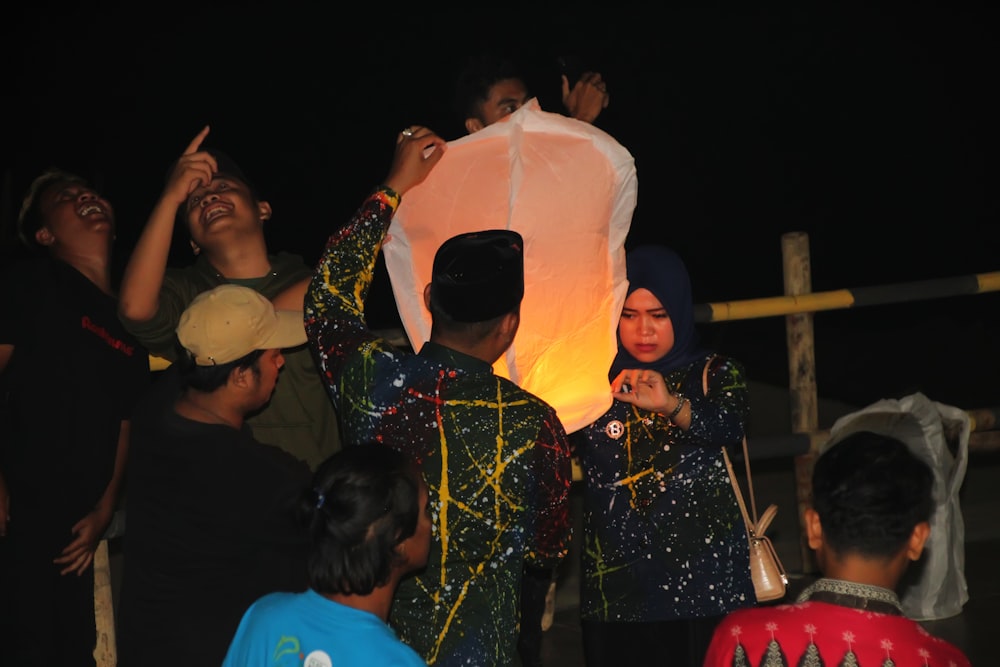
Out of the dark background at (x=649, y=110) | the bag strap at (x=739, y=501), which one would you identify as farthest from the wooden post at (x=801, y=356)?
the dark background at (x=649, y=110)

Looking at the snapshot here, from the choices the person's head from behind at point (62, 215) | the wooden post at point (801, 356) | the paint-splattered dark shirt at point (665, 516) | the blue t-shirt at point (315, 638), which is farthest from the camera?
the wooden post at point (801, 356)

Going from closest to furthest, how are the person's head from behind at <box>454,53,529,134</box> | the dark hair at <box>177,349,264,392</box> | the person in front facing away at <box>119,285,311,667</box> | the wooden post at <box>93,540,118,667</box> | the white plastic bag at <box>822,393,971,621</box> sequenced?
the person in front facing away at <box>119,285,311,667</box>
the dark hair at <box>177,349,264,392</box>
the person's head from behind at <box>454,53,529,134</box>
the wooden post at <box>93,540,118,667</box>
the white plastic bag at <box>822,393,971,621</box>

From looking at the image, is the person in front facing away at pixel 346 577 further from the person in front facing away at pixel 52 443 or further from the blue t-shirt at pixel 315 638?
the person in front facing away at pixel 52 443

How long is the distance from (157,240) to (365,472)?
3.84 feet

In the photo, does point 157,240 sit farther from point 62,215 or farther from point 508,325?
point 508,325

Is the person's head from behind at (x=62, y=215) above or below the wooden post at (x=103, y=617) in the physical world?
above

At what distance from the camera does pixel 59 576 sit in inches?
145

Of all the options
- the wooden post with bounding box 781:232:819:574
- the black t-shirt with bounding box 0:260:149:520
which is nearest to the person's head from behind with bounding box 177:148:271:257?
the black t-shirt with bounding box 0:260:149:520

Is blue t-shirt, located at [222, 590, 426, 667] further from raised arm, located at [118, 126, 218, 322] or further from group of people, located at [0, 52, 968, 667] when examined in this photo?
raised arm, located at [118, 126, 218, 322]

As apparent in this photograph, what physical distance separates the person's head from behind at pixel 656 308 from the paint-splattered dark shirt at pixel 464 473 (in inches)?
31.6

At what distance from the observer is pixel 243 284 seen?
141 inches

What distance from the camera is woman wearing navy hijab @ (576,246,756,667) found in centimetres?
347

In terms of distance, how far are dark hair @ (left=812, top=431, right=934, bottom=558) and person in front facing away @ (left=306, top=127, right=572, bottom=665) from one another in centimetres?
57

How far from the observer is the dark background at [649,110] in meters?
14.6
